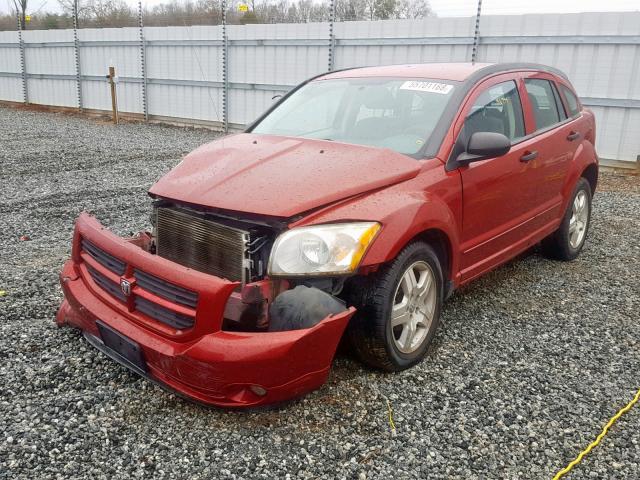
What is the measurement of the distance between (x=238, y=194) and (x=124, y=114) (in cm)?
1546

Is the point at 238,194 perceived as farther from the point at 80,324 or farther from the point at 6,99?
the point at 6,99

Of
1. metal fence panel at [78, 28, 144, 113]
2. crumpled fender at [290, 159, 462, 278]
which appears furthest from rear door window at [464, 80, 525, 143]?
metal fence panel at [78, 28, 144, 113]

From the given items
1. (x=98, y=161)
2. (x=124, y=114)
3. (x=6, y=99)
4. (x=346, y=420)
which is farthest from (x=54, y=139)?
(x=346, y=420)

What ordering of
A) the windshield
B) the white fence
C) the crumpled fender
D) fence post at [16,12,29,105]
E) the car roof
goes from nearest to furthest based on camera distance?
the crumpled fender → the windshield → the car roof → the white fence → fence post at [16,12,29,105]

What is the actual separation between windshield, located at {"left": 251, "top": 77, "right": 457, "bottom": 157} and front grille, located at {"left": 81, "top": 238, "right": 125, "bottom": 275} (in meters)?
1.51

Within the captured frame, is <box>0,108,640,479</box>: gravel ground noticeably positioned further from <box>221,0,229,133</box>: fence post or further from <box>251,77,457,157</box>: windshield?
<box>221,0,229,133</box>: fence post

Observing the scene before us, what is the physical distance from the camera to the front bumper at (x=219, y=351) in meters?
2.44

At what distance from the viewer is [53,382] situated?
2986 millimetres

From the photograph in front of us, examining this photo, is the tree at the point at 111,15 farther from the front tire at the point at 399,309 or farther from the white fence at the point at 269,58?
the front tire at the point at 399,309

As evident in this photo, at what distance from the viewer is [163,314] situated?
2.63 m

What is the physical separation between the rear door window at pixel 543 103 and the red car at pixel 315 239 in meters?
0.30

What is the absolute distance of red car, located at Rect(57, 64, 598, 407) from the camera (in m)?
2.54

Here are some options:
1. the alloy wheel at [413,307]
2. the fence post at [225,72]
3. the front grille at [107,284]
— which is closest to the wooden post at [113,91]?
the fence post at [225,72]

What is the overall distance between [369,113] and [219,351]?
79.8 inches
